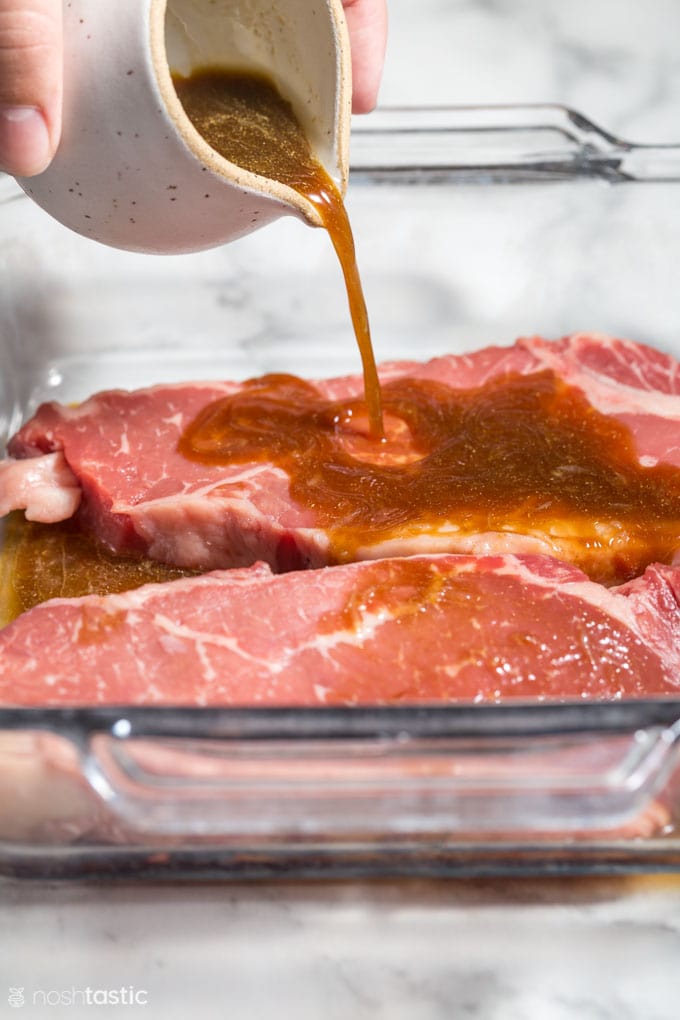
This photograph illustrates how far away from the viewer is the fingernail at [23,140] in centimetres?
136

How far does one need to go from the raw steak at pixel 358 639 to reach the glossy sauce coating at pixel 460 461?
11 cm

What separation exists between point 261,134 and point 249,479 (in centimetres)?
55

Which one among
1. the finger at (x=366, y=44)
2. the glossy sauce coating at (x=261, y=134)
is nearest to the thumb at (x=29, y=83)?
the glossy sauce coating at (x=261, y=134)

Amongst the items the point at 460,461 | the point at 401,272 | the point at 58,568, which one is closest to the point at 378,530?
the point at 460,461

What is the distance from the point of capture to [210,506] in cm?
182

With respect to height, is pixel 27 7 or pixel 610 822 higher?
pixel 27 7

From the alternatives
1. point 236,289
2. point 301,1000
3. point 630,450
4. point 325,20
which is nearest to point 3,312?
point 236,289

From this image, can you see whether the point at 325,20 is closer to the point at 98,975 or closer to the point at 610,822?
the point at 610,822

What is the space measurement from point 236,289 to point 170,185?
80cm

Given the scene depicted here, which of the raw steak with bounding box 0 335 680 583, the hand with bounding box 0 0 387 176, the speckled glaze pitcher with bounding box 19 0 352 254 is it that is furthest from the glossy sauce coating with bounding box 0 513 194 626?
the hand with bounding box 0 0 387 176

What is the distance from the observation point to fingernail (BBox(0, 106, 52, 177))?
4.48ft

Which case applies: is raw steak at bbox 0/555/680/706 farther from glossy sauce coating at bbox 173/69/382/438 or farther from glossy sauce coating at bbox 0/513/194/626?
glossy sauce coating at bbox 173/69/382/438

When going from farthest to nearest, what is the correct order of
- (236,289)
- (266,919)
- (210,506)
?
(236,289) < (210,506) < (266,919)

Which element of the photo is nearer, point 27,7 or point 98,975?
point 27,7
